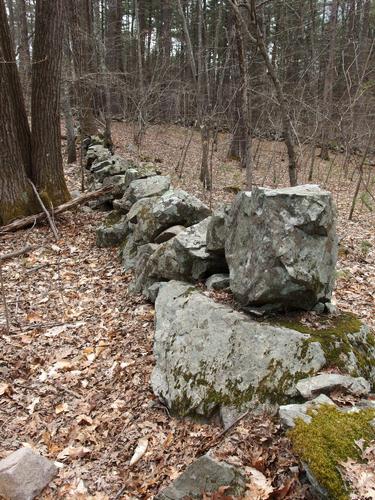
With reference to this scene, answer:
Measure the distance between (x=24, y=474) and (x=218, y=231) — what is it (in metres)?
2.71

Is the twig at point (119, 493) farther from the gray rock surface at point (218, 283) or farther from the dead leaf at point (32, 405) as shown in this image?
the gray rock surface at point (218, 283)

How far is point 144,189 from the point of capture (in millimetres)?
7195

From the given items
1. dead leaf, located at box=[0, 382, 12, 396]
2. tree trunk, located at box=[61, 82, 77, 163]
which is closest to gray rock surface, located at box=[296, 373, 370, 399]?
dead leaf, located at box=[0, 382, 12, 396]

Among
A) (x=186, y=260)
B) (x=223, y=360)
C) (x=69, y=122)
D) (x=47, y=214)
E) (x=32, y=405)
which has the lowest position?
(x=32, y=405)

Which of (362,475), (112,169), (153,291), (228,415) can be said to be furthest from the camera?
(112,169)

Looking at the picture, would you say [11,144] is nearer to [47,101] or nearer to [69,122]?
[47,101]

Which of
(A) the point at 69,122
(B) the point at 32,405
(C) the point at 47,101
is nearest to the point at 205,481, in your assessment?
(B) the point at 32,405

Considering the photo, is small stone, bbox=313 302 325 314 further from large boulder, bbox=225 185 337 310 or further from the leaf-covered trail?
the leaf-covered trail

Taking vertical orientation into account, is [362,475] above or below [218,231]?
below

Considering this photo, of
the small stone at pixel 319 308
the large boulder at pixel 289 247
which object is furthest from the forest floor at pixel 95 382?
the small stone at pixel 319 308

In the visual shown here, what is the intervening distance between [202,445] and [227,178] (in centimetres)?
1171

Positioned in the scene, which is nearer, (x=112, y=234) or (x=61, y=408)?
(x=61, y=408)

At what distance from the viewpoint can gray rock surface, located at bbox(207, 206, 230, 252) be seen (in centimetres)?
423

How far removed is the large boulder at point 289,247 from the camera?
3311mm
